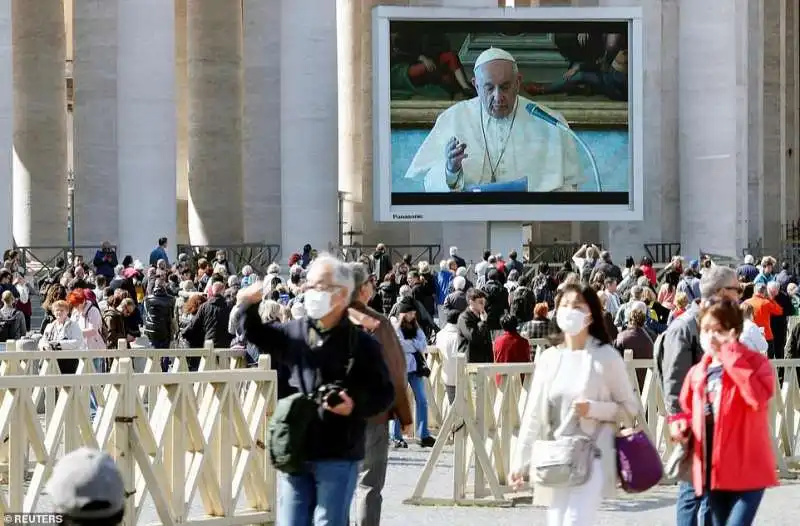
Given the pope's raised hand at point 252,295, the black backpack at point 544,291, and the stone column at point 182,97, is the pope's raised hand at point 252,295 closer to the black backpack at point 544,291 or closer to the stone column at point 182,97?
the black backpack at point 544,291

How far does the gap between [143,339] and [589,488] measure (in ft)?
81.8

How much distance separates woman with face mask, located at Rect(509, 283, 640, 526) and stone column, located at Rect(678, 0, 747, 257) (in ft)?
117

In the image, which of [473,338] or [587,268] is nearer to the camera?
[473,338]

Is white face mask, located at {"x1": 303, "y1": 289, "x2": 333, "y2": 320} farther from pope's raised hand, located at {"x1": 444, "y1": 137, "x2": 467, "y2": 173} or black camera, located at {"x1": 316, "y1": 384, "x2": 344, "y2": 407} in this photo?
pope's raised hand, located at {"x1": 444, "y1": 137, "x2": 467, "y2": 173}

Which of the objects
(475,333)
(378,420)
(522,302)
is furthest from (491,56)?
(378,420)

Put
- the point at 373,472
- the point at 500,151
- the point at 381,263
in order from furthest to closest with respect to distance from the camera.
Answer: the point at 500,151 < the point at 381,263 < the point at 373,472

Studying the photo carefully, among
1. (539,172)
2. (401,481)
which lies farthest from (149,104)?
(401,481)

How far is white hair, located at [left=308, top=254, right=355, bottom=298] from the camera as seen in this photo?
421 inches

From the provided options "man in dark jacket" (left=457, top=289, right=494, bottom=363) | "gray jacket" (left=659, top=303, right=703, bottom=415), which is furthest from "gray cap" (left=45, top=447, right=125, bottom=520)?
"man in dark jacket" (left=457, top=289, right=494, bottom=363)

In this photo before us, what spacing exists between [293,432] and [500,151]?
3357 centimetres

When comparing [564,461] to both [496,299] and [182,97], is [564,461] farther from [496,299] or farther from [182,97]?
[182,97]

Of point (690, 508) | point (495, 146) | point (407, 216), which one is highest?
point (495, 146)

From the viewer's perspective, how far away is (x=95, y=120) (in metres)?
47.3

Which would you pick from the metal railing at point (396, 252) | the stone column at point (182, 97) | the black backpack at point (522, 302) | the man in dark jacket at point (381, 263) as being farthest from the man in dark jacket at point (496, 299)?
the stone column at point (182, 97)
